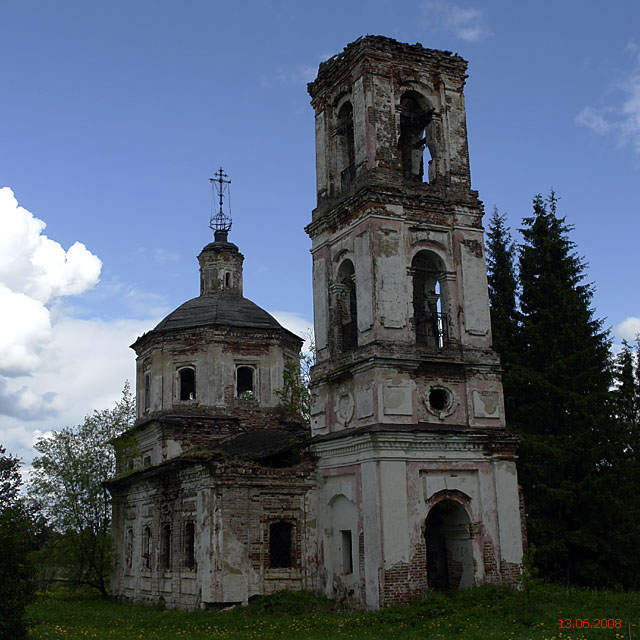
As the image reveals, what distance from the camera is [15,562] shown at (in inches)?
498

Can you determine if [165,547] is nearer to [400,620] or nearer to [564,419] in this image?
[400,620]

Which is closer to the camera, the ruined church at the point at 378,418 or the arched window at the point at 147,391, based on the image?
the ruined church at the point at 378,418

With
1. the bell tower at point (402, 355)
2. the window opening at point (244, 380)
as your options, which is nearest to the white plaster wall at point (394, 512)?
the bell tower at point (402, 355)

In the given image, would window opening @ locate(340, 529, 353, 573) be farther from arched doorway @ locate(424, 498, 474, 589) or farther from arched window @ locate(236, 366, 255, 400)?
arched window @ locate(236, 366, 255, 400)

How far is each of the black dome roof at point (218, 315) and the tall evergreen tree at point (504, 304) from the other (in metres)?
7.14

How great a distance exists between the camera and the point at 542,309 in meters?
23.2

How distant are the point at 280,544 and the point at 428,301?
690 centimetres

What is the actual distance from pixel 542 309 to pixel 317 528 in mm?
10267

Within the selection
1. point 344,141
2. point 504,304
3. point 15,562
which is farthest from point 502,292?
point 15,562

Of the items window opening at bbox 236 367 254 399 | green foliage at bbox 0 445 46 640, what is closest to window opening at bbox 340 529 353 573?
green foliage at bbox 0 445 46 640

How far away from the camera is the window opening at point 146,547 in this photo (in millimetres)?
21094

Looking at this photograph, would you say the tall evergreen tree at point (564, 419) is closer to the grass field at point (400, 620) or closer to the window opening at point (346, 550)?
the grass field at point (400, 620)

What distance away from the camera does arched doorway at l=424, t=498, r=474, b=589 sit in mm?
16391

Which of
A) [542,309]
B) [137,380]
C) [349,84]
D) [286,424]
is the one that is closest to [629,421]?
[542,309]
